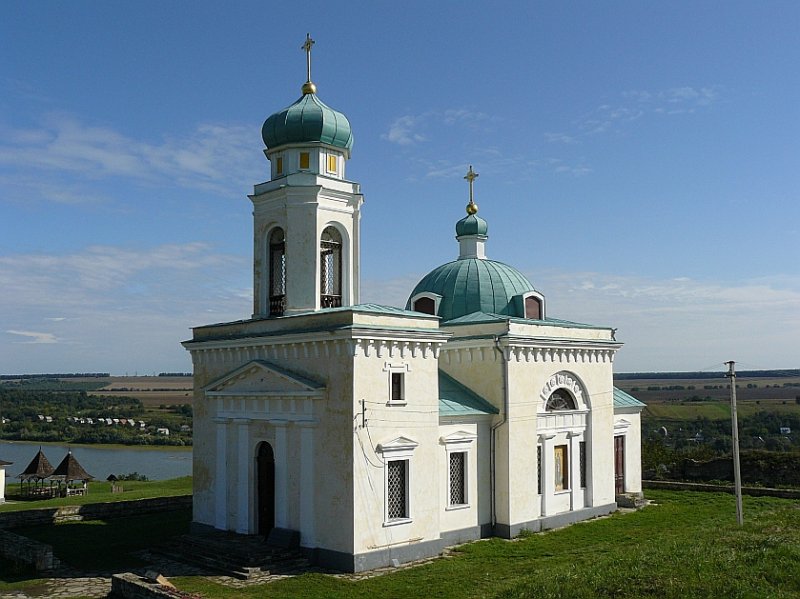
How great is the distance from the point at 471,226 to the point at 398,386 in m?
9.59

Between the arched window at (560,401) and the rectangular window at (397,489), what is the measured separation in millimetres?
5420

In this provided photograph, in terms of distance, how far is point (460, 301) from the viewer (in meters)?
24.1

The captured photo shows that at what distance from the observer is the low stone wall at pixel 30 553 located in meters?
17.7

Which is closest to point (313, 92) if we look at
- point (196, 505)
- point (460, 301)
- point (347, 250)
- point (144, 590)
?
point (347, 250)

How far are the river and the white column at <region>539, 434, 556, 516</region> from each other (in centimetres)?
3785

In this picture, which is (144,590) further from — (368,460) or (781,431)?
(781,431)

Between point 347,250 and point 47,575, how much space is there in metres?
10.1

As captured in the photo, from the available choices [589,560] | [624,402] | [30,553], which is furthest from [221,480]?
[624,402]

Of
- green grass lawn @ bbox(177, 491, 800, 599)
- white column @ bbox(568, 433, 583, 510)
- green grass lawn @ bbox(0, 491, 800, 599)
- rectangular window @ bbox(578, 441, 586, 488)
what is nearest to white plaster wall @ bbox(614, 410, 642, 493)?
green grass lawn @ bbox(0, 491, 800, 599)

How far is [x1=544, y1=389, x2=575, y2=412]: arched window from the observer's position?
72.8 feet

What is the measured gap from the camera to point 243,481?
19484mm

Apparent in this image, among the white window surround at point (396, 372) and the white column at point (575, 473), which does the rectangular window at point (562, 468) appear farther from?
the white window surround at point (396, 372)

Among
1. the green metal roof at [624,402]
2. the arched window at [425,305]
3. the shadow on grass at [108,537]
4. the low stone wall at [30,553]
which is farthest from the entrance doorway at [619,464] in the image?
the low stone wall at [30,553]

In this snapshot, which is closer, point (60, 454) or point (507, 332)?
point (507, 332)
